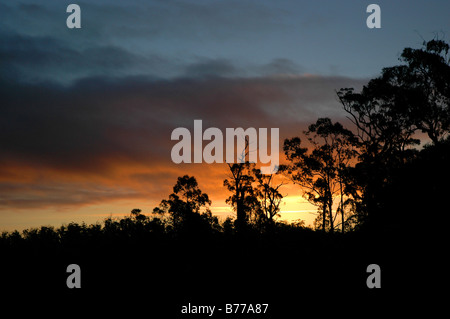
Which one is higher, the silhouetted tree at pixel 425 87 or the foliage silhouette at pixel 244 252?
the silhouetted tree at pixel 425 87

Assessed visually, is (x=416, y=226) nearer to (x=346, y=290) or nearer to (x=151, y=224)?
(x=346, y=290)

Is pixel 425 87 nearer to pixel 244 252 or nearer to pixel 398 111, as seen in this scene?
pixel 398 111

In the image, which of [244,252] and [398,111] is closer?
[244,252]

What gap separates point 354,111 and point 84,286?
1173 inches

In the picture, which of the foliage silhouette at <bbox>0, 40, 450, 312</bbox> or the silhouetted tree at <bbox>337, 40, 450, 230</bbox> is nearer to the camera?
the foliage silhouette at <bbox>0, 40, 450, 312</bbox>

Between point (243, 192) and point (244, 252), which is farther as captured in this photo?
point (243, 192)

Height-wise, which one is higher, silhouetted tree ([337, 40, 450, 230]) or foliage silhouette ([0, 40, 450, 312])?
silhouetted tree ([337, 40, 450, 230])

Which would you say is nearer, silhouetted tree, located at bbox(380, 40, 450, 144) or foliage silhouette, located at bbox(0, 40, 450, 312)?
foliage silhouette, located at bbox(0, 40, 450, 312)

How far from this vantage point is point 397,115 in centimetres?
3519

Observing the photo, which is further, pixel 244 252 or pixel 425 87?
pixel 425 87

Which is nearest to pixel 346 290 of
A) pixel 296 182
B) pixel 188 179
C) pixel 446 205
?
pixel 446 205

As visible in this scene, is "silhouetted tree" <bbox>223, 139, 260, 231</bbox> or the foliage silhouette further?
"silhouetted tree" <bbox>223, 139, 260, 231</bbox>

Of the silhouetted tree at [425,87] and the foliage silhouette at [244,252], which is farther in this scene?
the silhouetted tree at [425,87]

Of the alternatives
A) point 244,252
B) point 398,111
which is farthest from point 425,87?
point 244,252
